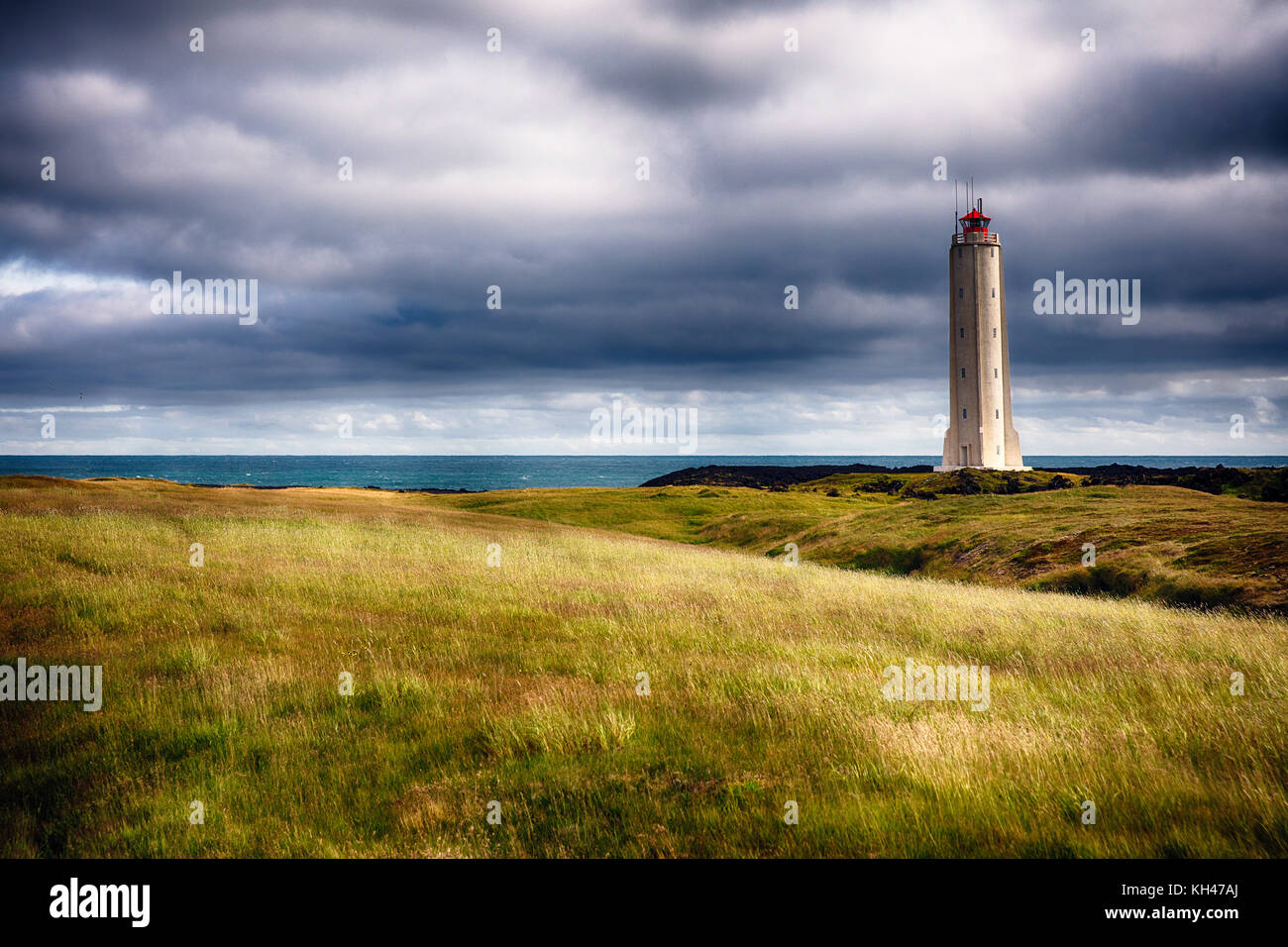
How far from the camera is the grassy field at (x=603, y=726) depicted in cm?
584

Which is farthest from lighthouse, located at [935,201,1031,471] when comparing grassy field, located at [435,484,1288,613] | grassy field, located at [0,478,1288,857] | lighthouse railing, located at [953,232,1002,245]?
grassy field, located at [0,478,1288,857]

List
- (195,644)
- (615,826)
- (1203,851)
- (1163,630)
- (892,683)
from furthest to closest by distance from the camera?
(1163,630), (195,644), (892,683), (615,826), (1203,851)

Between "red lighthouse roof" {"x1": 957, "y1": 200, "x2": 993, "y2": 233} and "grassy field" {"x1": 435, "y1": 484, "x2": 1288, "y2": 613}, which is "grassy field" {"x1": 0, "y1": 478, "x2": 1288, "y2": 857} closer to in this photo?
"grassy field" {"x1": 435, "y1": 484, "x2": 1288, "y2": 613}

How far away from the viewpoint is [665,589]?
18.4 meters

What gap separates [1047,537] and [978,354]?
56082mm

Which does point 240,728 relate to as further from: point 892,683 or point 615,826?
point 892,683

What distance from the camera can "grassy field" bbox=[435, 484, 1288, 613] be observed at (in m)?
22.9

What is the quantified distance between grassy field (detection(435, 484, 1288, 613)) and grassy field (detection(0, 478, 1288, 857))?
782cm

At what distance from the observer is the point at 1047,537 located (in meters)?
32.9

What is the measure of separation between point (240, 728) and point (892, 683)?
8.28 metres

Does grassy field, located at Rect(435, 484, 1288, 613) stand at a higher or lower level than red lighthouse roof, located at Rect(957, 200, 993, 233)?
lower

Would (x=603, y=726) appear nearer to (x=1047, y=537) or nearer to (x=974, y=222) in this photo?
(x=1047, y=537)

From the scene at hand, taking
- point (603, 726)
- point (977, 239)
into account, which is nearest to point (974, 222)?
point (977, 239)
